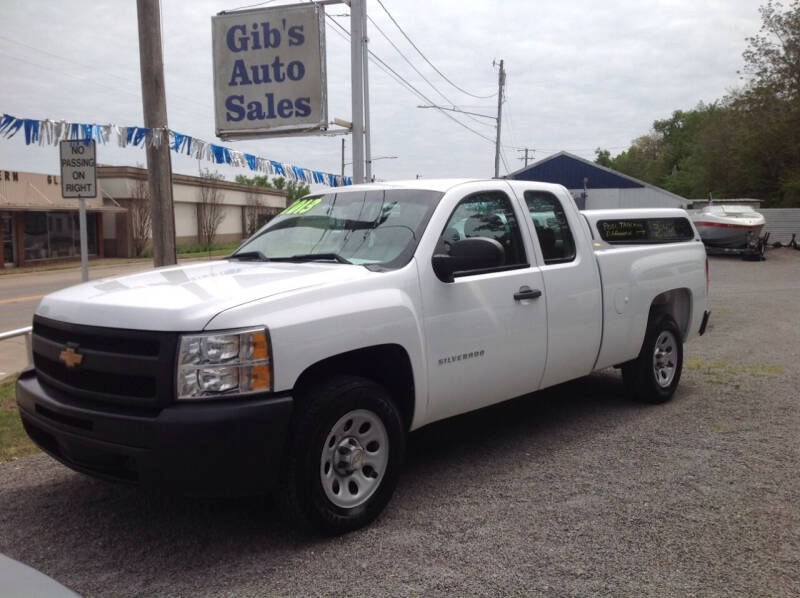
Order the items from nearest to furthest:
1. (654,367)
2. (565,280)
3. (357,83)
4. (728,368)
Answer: (565,280) → (654,367) → (728,368) → (357,83)

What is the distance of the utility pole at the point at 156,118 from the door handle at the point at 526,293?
15.7 ft

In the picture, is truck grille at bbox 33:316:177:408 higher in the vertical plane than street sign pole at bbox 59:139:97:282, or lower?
lower

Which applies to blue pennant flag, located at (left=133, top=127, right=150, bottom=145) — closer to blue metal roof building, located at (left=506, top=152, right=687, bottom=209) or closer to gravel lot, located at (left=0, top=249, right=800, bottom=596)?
gravel lot, located at (left=0, top=249, right=800, bottom=596)

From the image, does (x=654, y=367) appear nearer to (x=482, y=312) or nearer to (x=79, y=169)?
(x=482, y=312)

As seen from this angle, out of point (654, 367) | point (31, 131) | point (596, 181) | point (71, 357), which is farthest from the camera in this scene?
point (596, 181)

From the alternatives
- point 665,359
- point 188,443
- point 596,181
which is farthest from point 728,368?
point 596,181

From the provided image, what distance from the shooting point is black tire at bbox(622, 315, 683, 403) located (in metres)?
6.42

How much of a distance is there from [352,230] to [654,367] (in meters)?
3.22

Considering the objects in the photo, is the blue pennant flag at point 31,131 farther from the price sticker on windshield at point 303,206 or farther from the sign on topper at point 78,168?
the price sticker on windshield at point 303,206

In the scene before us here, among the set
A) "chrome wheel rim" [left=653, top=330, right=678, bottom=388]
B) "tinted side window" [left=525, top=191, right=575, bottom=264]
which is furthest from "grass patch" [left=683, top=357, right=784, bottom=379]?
"tinted side window" [left=525, top=191, right=575, bottom=264]

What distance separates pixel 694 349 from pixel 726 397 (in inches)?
107

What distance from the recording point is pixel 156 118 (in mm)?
8398

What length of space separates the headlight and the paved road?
19.6ft

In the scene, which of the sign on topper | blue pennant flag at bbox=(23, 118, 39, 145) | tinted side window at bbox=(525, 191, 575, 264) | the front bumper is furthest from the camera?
blue pennant flag at bbox=(23, 118, 39, 145)
